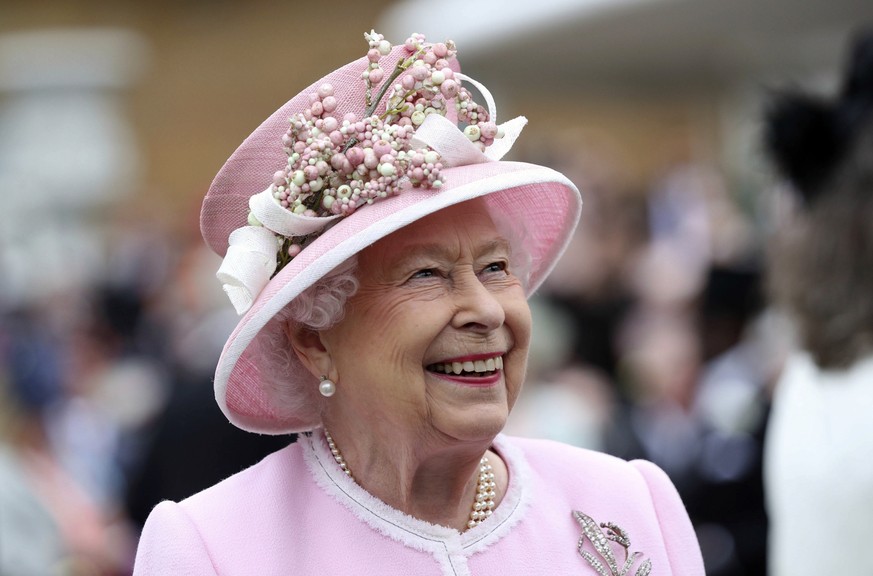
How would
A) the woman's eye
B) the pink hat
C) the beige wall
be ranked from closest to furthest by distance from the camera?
the pink hat < the woman's eye < the beige wall

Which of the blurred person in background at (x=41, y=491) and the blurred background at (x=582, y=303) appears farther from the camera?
the blurred background at (x=582, y=303)

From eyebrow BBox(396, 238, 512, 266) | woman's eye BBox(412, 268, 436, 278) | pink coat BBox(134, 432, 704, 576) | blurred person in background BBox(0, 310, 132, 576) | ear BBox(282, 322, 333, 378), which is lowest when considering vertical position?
blurred person in background BBox(0, 310, 132, 576)

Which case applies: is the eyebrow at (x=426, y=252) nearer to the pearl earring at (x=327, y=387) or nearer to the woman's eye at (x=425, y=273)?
the woman's eye at (x=425, y=273)

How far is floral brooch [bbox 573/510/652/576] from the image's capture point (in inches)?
108

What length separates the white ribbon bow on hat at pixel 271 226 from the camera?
258 cm

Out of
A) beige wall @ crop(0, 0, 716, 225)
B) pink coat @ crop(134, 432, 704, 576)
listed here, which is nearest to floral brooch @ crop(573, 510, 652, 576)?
pink coat @ crop(134, 432, 704, 576)

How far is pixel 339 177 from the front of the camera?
2.60m

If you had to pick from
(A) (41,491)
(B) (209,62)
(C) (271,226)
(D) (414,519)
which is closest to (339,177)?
(C) (271,226)

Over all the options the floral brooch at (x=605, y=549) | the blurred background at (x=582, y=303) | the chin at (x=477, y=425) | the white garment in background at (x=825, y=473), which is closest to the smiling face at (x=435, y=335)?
the chin at (x=477, y=425)

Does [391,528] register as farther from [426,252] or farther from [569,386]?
[569,386]

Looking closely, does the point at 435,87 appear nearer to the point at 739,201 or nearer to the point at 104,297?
the point at 739,201

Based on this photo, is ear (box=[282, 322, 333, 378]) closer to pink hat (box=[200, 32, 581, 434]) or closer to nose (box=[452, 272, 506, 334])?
pink hat (box=[200, 32, 581, 434])

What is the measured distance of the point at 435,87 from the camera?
8.67 ft

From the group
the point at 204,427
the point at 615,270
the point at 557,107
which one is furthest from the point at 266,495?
the point at 557,107
